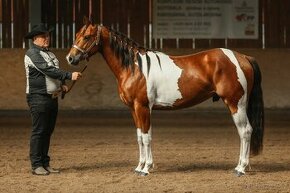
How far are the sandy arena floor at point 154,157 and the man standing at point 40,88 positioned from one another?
1.04 feet

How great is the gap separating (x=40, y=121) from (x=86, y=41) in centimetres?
113

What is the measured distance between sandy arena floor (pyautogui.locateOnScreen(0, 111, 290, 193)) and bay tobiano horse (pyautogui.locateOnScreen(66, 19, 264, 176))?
0.44m

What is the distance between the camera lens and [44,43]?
941cm

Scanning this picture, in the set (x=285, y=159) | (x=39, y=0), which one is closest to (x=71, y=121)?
(x=39, y=0)

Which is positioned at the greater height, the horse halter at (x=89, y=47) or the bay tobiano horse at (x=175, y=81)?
the horse halter at (x=89, y=47)

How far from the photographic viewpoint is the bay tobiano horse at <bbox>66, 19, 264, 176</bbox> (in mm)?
9242

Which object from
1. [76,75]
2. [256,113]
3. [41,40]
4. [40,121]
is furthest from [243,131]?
[41,40]

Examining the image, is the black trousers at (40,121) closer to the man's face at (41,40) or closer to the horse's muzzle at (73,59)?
the horse's muzzle at (73,59)

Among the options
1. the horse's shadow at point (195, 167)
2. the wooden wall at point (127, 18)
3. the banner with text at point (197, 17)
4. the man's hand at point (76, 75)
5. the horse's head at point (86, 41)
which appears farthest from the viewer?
the wooden wall at point (127, 18)

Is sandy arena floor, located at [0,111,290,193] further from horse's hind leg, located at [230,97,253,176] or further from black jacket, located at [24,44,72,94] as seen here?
black jacket, located at [24,44,72,94]

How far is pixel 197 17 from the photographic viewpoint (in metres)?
18.4

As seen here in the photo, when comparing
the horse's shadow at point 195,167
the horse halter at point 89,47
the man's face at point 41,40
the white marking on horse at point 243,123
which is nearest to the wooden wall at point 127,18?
the horse's shadow at point 195,167

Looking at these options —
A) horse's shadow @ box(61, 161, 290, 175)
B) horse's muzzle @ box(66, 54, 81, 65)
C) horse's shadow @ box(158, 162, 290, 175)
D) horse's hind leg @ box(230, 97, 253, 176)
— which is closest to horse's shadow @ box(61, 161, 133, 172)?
horse's shadow @ box(61, 161, 290, 175)

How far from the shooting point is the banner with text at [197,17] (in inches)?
725
